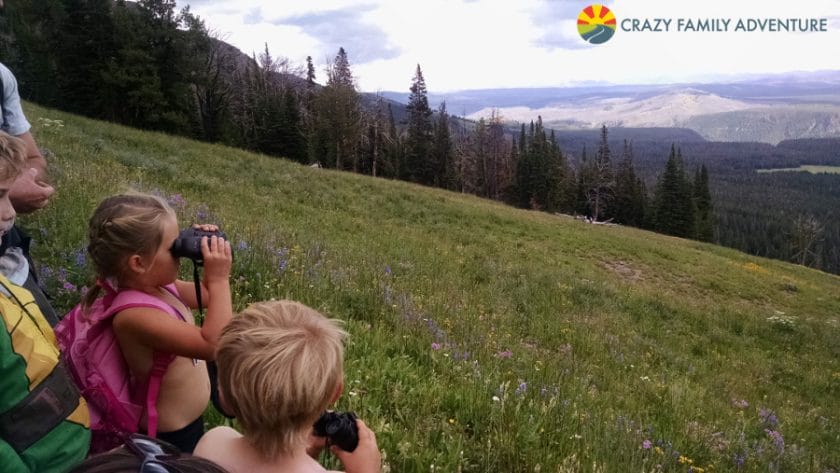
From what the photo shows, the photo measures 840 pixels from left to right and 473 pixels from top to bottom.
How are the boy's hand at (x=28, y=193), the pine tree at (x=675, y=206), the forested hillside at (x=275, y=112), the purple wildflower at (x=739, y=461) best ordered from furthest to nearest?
the pine tree at (x=675, y=206) → the forested hillside at (x=275, y=112) → the purple wildflower at (x=739, y=461) → the boy's hand at (x=28, y=193)

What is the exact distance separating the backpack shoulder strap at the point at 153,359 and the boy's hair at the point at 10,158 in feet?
2.14

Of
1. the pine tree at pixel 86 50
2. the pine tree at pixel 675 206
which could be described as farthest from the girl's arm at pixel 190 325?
the pine tree at pixel 675 206

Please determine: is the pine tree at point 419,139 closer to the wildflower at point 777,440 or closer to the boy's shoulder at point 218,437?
the wildflower at point 777,440

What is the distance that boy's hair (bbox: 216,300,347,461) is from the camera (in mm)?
1643

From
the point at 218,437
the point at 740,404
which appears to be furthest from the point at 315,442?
the point at 740,404

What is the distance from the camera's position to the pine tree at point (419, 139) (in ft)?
219

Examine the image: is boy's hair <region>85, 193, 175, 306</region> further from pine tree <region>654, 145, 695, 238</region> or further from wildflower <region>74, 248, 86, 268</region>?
pine tree <region>654, 145, 695, 238</region>

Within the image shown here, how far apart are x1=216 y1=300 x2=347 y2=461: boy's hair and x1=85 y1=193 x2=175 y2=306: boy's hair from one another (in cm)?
90

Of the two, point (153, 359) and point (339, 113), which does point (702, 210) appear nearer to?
point (339, 113)

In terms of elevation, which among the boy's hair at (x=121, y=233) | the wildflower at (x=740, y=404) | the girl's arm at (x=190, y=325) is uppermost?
the boy's hair at (x=121, y=233)

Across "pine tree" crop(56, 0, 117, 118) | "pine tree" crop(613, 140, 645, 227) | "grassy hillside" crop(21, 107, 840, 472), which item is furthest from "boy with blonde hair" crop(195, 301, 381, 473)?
"pine tree" crop(613, 140, 645, 227)

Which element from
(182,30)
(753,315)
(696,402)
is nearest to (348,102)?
(182,30)

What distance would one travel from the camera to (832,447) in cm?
662

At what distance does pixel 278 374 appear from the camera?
1.63 meters
